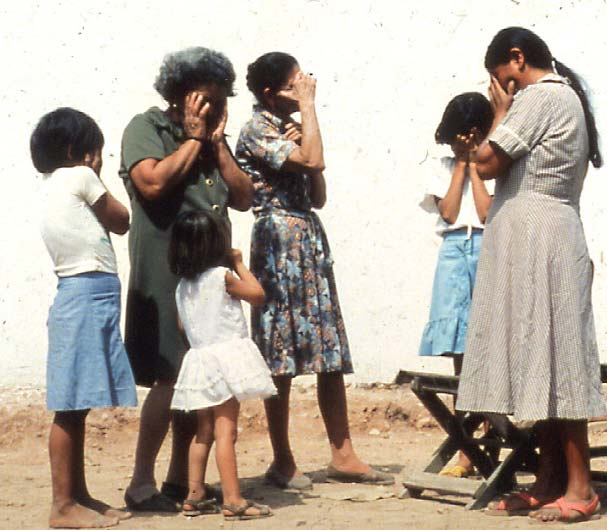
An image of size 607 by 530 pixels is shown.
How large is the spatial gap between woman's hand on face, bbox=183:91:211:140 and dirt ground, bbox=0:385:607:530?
1.40m

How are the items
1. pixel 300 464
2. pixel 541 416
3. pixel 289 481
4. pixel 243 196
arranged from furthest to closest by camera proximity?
pixel 300 464 < pixel 289 481 < pixel 243 196 < pixel 541 416

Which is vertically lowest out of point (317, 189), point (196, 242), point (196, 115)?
point (196, 242)

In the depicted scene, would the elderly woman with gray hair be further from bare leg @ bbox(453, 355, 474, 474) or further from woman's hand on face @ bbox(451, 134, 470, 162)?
bare leg @ bbox(453, 355, 474, 474)

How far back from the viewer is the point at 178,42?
292 inches

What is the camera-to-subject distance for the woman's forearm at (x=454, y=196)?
19.6ft

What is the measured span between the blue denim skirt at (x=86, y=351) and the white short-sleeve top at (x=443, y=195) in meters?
1.63

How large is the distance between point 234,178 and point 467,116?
114cm

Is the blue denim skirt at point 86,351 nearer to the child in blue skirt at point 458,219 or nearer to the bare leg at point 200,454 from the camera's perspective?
the bare leg at point 200,454

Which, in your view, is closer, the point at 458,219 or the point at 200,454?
the point at 200,454

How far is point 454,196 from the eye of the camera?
598 cm

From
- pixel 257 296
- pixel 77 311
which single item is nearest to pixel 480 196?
pixel 257 296

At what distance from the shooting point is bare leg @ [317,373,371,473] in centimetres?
591

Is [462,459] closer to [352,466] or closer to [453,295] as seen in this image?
[352,466]

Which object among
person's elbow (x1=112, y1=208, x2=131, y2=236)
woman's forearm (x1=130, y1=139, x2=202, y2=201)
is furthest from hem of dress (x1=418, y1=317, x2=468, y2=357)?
person's elbow (x1=112, y1=208, x2=131, y2=236)
